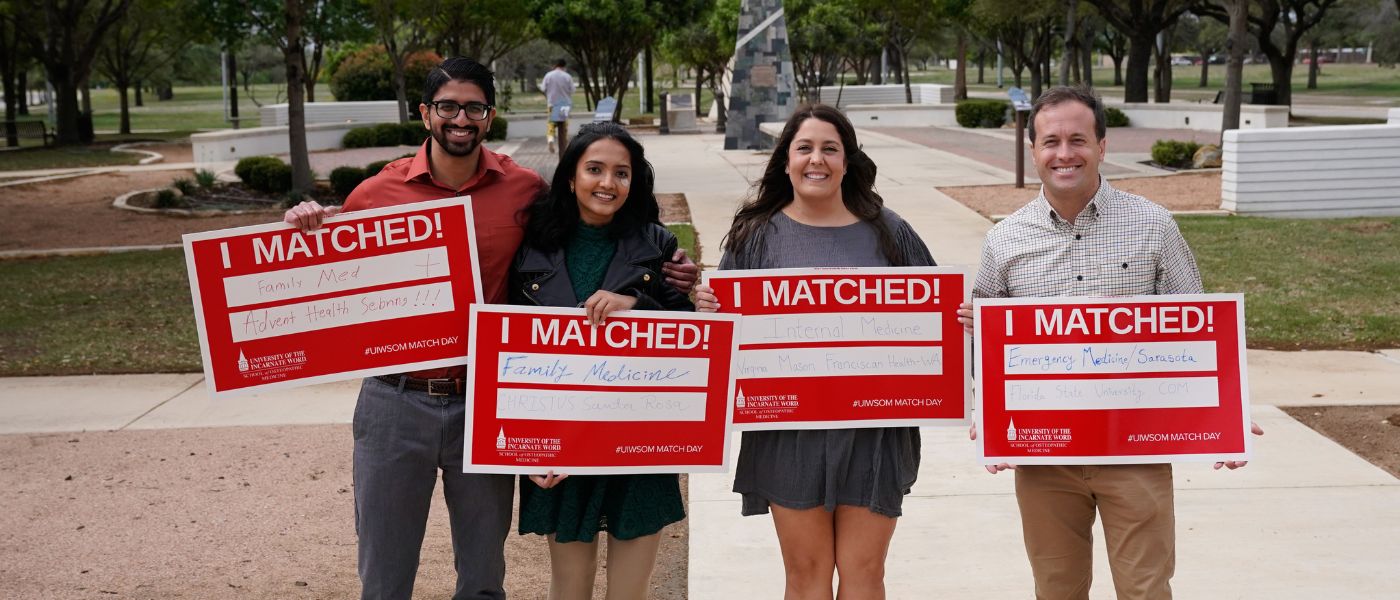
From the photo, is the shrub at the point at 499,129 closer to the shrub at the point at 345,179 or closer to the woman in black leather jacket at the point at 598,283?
the shrub at the point at 345,179

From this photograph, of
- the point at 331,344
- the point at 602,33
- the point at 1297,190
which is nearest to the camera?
the point at 331,344

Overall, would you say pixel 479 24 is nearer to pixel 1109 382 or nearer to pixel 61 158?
pixel 61 158

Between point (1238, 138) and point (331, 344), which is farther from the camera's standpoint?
point (1238, 138)

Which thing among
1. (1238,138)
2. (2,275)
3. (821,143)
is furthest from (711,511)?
(1238,138)

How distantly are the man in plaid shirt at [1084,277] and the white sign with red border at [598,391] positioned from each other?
2.51 feet

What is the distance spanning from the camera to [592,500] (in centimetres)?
382

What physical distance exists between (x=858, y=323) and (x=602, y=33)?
119 feet

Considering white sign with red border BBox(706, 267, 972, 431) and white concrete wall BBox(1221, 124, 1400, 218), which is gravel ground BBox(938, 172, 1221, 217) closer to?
white concrete wall BBox(1221, 124, 1400, 218)

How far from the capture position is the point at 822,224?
12.9 ft

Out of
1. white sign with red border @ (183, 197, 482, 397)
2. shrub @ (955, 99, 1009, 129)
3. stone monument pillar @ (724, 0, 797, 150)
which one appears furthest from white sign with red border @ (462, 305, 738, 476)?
shrub @ (955, 99, 1009, 129)

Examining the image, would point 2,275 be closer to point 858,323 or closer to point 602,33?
point 858,323

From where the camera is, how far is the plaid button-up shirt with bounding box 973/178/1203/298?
3627 mm

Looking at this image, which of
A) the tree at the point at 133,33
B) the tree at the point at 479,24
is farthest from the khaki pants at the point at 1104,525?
the tree at the point at 133,33

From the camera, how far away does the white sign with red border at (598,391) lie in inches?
146
